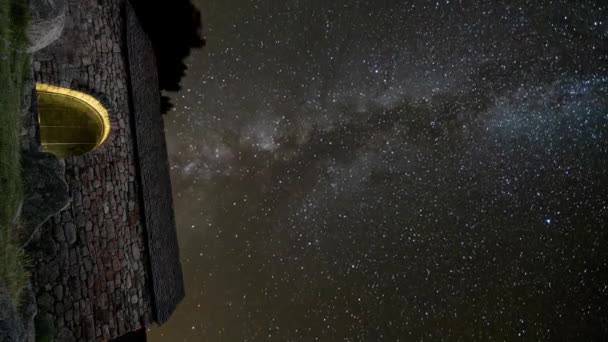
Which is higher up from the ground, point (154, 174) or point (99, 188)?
point (154, 174)

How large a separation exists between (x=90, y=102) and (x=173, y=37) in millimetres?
6279

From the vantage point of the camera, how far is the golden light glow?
8.38 meters

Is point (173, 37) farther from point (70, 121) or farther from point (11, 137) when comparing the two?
point (11, 137)

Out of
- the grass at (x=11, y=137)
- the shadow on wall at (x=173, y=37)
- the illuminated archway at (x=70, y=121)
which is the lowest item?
the grass at (x=11, y=137)

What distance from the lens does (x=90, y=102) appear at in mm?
9109

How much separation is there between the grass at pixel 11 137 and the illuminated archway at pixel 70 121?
380cm

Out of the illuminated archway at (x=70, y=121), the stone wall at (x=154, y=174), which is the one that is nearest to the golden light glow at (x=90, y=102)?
the illuminated archway at (x=70, y=121)

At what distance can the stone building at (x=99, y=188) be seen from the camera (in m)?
7.43

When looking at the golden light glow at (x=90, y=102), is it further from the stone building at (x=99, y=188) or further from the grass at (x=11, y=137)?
the grass at (x=11, y=137)

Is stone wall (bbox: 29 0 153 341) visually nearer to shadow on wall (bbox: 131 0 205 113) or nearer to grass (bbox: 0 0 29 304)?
grass (bbox: 0 0 29 304)

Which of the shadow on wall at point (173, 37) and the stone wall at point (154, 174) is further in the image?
the shadow on wall at point (173, 37)

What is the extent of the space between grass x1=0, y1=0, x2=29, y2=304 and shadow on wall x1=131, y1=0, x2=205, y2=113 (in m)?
9.31

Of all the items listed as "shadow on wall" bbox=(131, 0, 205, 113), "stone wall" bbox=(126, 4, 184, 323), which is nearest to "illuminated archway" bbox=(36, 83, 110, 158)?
"stone wall" bbox=(126, 4, 184, 323)

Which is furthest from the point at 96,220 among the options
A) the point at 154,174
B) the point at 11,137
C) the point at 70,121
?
the point at 11,137
